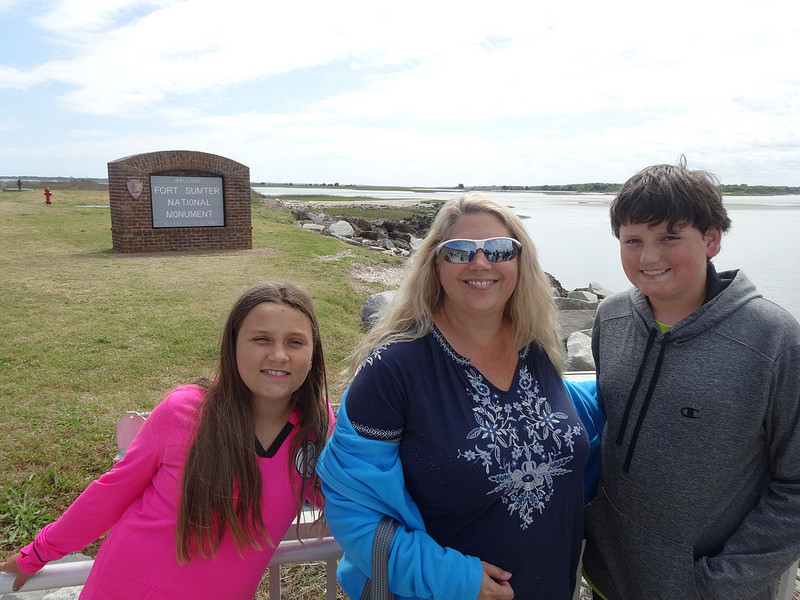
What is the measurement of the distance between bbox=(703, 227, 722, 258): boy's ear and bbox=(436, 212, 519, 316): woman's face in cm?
52

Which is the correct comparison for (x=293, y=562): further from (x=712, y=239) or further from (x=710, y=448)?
(x=712, y=239)

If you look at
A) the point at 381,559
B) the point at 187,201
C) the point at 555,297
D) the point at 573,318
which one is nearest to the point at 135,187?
the point at 187,201

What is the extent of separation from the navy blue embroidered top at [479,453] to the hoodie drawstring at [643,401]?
0.15 meters

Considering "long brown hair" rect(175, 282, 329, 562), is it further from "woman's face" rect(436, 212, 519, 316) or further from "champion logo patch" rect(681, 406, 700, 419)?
"champion logo patch" rect(681, 406, 700, 419)

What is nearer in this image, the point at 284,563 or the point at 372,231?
the point at 284,563

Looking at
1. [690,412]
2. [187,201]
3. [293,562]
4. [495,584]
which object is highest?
[187,201]

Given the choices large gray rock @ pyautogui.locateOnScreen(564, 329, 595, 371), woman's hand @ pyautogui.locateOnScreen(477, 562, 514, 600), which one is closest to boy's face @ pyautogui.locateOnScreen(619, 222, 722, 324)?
woman's hand @ pyautogui.locateOnScreen(477, 562, 514, 600)

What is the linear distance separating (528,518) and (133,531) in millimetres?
1091

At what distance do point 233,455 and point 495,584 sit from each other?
2.58ft

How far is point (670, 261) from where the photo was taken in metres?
1.56

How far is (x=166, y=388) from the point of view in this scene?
5.20m

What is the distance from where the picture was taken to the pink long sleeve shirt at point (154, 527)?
1.58 metres

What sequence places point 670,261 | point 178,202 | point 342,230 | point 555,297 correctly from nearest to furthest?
point 670,261 → point 555,297 → point 178,202 → point 342,230

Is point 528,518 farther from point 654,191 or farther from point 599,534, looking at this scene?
point 654,191
